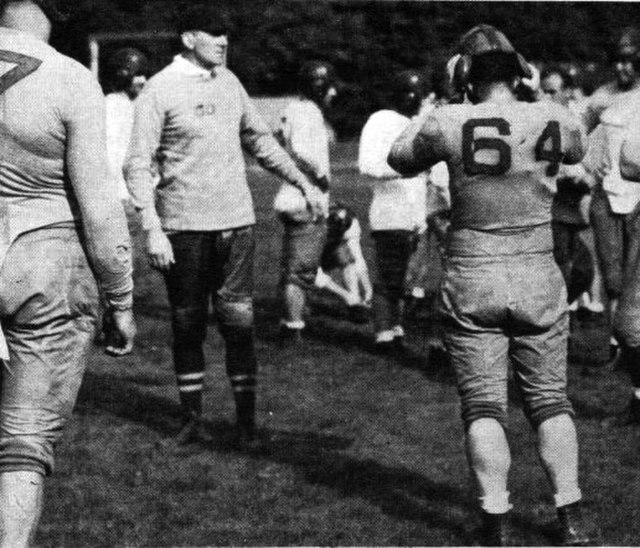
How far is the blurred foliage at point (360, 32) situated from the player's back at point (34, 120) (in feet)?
98.8

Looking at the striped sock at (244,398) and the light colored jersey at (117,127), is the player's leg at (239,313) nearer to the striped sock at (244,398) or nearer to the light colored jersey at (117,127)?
the striped sock at (244,398)

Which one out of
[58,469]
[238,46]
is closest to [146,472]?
[58,469]

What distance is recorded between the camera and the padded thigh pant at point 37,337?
456 centimetres

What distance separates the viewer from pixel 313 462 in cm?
729

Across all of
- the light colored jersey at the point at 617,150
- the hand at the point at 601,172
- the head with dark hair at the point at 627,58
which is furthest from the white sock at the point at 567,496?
the hand at the point at 601,172

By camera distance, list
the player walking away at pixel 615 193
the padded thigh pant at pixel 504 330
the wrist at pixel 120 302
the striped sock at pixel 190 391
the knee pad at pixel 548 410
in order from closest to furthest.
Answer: the wrist at pixel 120 302, the padded thigh pant at pixel 504 330, the knee pad at pixel 548 410, the striped sock at pixel 190 391, the player walking away at pixel 615 193

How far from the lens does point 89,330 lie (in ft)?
15.5

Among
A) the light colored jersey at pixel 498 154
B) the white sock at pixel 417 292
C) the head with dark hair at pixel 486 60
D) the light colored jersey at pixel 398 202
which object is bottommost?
the white sock at pixel 417 292

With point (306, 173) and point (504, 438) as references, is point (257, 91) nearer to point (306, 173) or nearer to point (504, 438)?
point (306, 173)

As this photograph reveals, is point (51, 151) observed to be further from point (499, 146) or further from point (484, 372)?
point (484, 372)

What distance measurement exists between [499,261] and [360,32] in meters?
32.9

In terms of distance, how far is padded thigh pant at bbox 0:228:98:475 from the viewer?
4562mm

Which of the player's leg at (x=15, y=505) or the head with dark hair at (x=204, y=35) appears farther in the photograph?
the head with dark hair at (x=204, y=35)

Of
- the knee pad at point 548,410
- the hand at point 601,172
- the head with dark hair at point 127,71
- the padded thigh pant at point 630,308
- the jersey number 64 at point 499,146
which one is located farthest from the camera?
the head with dark hair at point 127,71
